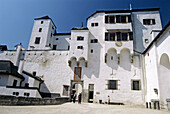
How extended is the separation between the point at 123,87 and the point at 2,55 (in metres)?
24.9

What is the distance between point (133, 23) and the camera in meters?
25.7

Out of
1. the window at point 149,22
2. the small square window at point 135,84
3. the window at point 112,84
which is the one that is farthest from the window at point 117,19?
the window at point 112,84

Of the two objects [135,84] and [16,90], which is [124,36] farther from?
[16,90]

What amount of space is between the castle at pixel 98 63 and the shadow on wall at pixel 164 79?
Result: 14.7ft

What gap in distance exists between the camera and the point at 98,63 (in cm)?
2459

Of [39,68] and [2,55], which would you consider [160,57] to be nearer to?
[39,68]

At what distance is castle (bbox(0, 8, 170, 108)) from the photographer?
21953 millimetres

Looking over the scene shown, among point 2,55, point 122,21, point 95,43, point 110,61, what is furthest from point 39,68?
point 122,21

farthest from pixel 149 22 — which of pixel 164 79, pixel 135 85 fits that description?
pixel 164 79

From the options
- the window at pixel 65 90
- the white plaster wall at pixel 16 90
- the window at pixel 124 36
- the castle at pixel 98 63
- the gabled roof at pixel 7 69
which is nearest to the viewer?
the white plaster wall at pixel 16 90

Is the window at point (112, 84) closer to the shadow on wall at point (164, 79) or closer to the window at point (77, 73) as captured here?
the window at point (77, 73)

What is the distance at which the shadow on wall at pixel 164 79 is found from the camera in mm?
15266

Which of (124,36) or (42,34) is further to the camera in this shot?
(42,34)

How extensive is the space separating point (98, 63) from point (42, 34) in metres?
14.6
